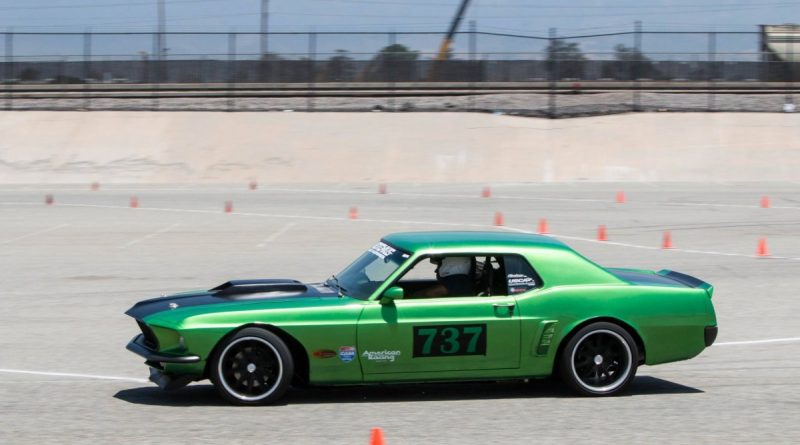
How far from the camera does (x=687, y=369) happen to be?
9391 millimetres

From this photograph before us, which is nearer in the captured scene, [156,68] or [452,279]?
[452,279]

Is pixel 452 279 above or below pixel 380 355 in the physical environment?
above

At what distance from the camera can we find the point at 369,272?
8.34 m

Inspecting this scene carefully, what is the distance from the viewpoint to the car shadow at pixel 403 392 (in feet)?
26.5

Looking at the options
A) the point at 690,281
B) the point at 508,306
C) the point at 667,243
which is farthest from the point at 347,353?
the point at 667,243

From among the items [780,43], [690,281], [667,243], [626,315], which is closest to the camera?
[626,315]

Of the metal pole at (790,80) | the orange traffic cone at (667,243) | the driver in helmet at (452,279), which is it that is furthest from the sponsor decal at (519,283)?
the metal pole at (790,80)

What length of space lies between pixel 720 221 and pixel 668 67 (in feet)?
66.6

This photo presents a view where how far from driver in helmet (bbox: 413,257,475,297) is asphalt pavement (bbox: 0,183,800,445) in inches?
31.1

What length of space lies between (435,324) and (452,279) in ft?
1.48

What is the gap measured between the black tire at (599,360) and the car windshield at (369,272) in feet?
4.64

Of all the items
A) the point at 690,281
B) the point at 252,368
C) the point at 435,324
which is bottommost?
the point at 252,368

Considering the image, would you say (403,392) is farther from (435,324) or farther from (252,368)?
(252,368)

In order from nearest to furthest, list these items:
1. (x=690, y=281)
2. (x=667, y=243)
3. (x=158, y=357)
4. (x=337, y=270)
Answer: (x=158, y=357), (x=690, y=281), (x=337, y=270), (x=667, y=243)
